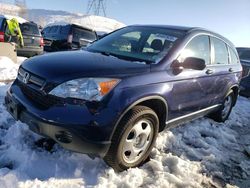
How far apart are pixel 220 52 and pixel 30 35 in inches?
337

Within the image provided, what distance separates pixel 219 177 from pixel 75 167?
74.3 inches

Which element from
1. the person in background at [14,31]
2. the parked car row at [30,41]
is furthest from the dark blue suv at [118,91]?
the parked car row at [30,41]

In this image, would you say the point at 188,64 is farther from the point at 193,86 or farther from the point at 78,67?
the point at 78,67

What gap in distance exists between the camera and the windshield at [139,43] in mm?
4090

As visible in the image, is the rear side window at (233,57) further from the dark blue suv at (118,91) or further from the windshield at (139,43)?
the windshield at (139,43)

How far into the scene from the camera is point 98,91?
3133 mm

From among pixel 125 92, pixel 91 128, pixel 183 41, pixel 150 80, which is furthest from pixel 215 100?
pixel 91 128

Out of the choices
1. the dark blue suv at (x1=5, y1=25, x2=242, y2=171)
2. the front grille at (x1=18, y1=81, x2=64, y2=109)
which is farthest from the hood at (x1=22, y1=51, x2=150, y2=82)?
the front grille at (x1=18, y1=81, x2=64, y2=109)

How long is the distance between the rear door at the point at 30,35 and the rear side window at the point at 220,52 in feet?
27.1

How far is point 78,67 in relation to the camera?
3.36 m

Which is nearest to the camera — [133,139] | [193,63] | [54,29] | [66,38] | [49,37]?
[133,139]

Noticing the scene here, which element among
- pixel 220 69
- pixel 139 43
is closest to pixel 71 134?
pixel 139 43

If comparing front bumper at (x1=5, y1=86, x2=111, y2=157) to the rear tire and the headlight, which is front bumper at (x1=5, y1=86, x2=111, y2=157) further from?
the rear tire

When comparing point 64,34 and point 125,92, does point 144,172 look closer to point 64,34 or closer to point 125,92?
point 125,92
